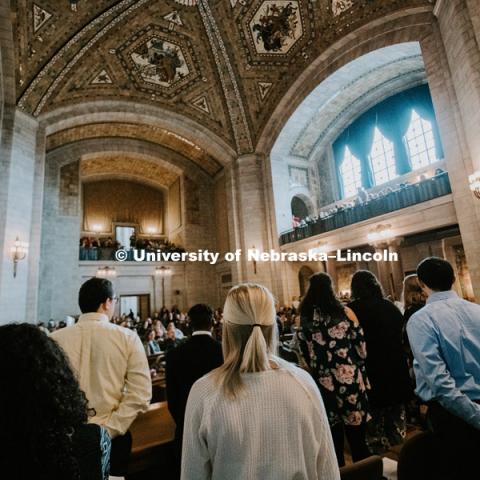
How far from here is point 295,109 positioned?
11.5m

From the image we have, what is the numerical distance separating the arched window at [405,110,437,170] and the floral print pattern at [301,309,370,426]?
452 inches

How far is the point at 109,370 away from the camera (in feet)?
5.39

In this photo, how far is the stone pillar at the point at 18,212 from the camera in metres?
7.75

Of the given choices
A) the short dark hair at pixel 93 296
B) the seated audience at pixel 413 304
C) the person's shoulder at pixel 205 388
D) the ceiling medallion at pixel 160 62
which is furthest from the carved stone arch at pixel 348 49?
the person's shoulder at pixel 205 388

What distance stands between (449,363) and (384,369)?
657 millimetres

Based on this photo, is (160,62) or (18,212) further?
(160,62)

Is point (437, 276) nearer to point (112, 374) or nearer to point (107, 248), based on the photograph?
point (112, 374)

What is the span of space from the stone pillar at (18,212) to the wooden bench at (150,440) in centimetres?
721

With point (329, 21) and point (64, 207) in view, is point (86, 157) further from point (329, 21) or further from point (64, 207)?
point (329, 21)

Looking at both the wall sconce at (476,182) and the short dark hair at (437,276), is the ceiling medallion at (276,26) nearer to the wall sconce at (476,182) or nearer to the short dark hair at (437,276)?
the wall sconce at (476,182)

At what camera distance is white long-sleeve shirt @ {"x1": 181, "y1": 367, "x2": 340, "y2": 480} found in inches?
35.9

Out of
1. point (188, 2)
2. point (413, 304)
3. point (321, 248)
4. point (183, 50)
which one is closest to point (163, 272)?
point (321, 248)

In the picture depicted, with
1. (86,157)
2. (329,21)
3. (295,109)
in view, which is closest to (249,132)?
(295,109)

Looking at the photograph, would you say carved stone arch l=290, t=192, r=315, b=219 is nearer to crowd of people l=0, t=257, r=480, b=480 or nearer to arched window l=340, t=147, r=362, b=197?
arched window l=340, t=147, r=362, b=197
